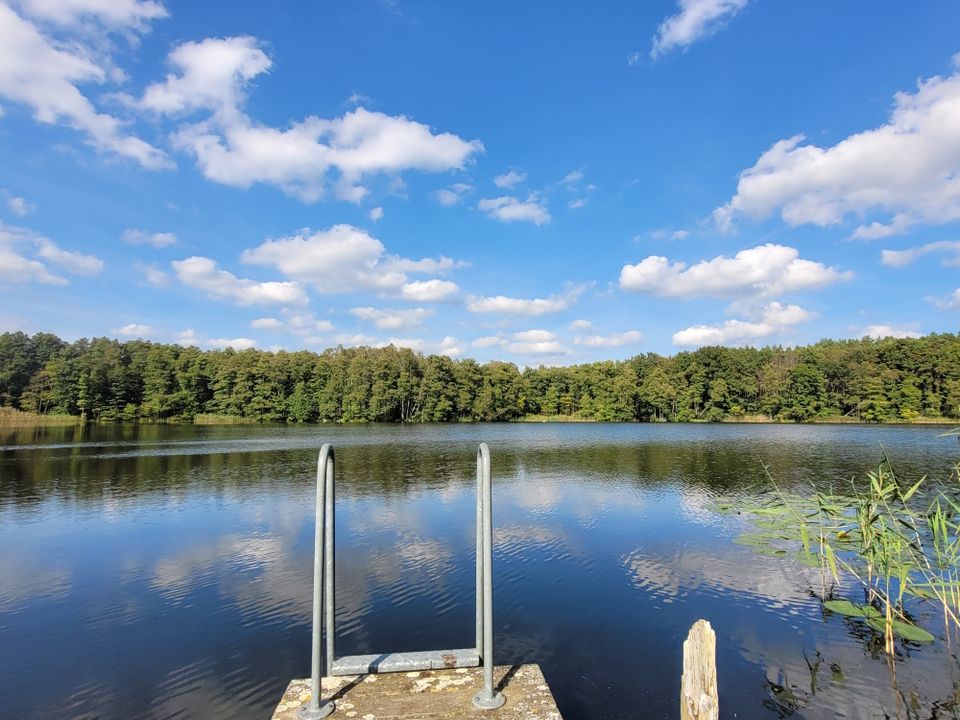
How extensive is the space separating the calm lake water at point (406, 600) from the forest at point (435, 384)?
6150cm

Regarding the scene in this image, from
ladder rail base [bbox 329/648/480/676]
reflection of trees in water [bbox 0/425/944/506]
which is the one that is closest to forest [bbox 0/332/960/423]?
reflection of trees in water [bbox 0/425/944/506]

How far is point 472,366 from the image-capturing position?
91812 millimetres

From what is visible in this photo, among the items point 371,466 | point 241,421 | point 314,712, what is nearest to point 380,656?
point 314,712

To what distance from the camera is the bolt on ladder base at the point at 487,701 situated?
15.2ft

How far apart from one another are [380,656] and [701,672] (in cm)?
312

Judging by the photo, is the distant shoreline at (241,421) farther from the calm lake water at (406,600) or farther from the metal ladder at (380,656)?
the metal ladder at (380,656)

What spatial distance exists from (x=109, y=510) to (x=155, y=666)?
473 inches

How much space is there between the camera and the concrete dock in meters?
4.52

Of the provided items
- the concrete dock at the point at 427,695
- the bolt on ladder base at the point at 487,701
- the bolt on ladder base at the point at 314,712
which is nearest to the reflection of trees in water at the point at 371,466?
the concrete dock at the point at 427,695

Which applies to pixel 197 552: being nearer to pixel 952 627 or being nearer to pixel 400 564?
pixel 400 564

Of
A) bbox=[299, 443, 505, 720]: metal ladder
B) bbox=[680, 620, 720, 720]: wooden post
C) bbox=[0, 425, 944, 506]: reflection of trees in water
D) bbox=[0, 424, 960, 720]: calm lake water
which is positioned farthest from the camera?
bbox=[0, 425, 944, 506]: reflection of trees in water

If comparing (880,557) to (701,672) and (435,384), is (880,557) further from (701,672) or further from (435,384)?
(435,384)

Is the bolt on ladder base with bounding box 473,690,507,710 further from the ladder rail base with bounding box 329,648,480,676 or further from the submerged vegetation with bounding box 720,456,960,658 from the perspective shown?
the submerged vegetation with bounding box 720,456,960,658

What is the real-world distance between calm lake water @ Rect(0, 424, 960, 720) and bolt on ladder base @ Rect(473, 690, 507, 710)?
5.83 feet
